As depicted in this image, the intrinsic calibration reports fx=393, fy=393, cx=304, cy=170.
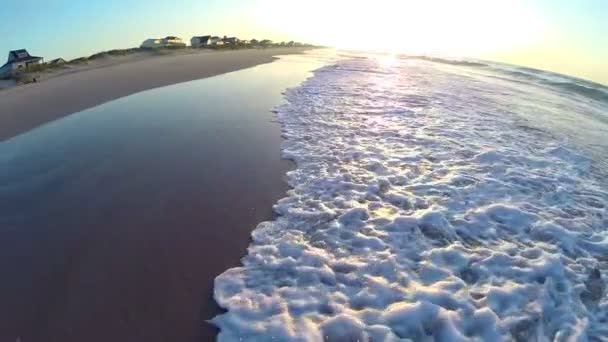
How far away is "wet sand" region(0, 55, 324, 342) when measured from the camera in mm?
3369

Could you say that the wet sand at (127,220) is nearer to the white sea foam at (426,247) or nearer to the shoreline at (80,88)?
the white sea foam at (426,247)

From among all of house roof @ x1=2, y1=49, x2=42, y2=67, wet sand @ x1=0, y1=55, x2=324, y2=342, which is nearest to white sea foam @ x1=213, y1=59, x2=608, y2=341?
wet sand @ x1=0, y1=55, x2=324, y2=342

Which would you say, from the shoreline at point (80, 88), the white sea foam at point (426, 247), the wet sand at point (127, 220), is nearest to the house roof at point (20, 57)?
the shoreline at point (80, 88)

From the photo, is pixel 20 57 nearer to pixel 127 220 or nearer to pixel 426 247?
pixel 127 220

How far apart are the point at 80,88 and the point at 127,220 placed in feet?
36.4

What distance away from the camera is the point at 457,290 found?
369 centimetres

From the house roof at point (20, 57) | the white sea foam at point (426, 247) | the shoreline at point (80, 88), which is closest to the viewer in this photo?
the white sea foam at point (426, 247)

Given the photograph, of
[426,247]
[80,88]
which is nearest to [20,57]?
[80,88]

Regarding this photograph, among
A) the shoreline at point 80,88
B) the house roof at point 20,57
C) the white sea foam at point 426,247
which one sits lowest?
the white sea foam at point 426,247

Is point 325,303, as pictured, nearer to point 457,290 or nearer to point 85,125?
point 457,290

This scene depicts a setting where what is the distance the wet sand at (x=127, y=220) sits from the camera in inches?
133

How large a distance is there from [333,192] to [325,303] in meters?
2.35

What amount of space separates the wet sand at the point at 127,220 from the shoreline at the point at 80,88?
1.43m

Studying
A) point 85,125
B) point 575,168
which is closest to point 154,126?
point 85,125
